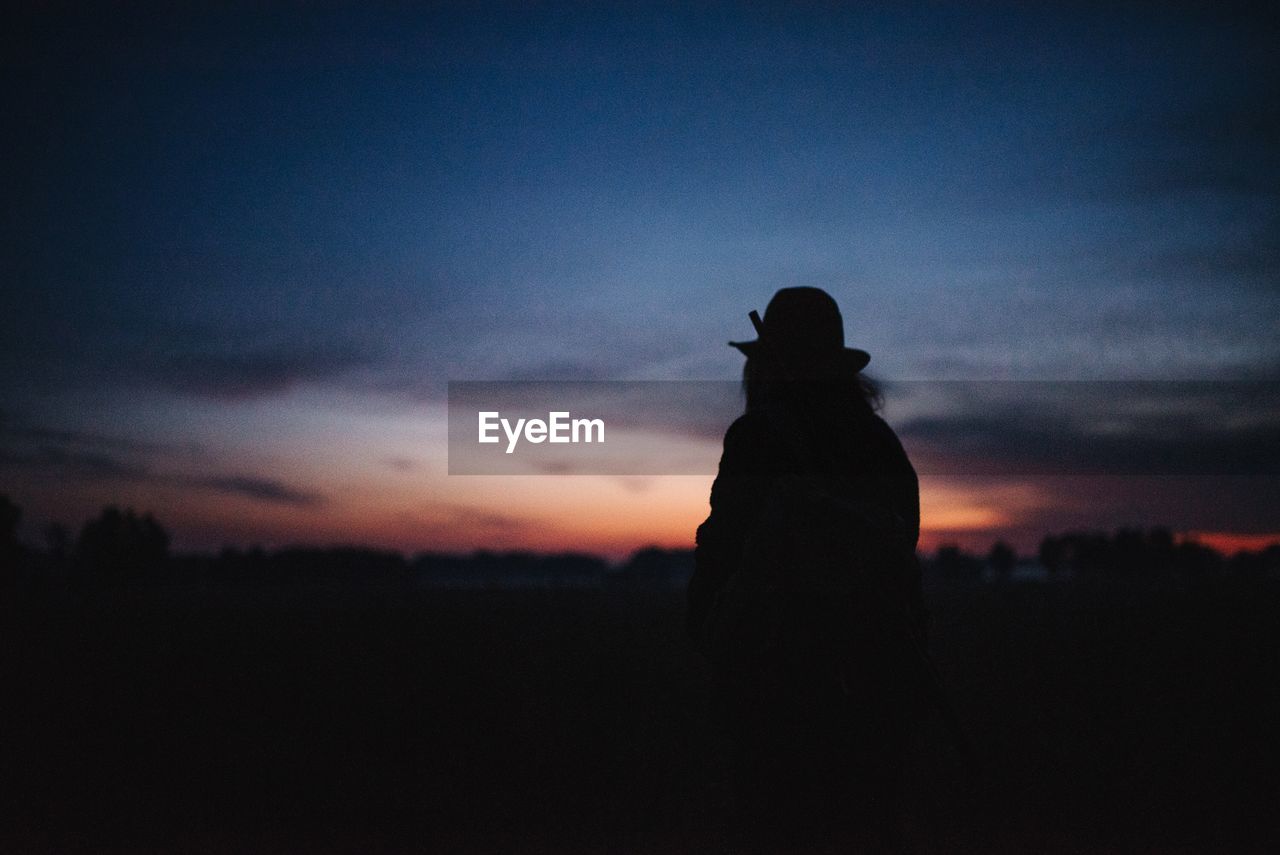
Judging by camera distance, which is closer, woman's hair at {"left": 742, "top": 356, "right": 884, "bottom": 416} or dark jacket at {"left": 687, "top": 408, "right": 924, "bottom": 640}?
dark jacket at {"left": 687, "top": 408, "right": 924, "bottom": 640}

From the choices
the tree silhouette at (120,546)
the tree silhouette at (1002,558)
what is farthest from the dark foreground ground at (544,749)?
the tree silhouette at (1002,558)

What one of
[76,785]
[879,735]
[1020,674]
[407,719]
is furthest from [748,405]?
[1020,674]

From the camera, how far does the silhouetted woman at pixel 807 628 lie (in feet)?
7.91

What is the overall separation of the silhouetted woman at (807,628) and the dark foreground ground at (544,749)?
0.43 m

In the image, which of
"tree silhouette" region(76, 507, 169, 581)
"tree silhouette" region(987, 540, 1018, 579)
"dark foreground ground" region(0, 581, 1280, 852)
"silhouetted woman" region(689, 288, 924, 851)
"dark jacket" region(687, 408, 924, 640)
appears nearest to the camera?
"silhouetted woman" region(689, 288, 924, 851)

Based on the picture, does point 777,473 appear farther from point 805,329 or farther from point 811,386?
point 805,329

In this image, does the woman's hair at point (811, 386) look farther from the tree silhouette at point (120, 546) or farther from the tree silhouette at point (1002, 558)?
the tree silhouette at point (1002, 558)

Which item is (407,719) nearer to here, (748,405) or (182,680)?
(182,680)

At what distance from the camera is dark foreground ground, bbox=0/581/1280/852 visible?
21.3 feet

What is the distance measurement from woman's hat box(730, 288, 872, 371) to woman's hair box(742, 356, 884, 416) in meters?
0.03

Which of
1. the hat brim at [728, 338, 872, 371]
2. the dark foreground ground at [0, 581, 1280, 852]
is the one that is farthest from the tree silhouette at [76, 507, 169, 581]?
the hat brim at [728, 338, 872, 371]

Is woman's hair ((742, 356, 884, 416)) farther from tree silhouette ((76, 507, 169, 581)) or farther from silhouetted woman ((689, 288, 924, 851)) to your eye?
tree silhouette ((76, 507, 169, 581))

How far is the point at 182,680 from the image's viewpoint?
13.0 metres

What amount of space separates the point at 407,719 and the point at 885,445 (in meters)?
9.27
